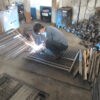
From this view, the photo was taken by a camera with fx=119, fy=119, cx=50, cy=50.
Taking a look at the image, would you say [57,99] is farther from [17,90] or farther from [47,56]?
[47,56]

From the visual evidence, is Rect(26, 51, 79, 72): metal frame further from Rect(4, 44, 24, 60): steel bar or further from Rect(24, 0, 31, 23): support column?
Rect(24, 0, 31, 23): support column

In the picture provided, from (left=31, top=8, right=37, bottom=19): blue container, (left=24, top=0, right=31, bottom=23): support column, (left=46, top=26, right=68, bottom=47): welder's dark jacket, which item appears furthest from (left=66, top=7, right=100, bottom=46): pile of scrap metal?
(left=31, top=8, right=37, bottom=19): blue container

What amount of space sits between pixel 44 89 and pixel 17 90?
25.6 inches

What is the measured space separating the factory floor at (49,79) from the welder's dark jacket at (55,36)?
2.87 ft

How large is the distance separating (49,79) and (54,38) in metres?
1.28

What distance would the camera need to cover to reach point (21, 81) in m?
3.18

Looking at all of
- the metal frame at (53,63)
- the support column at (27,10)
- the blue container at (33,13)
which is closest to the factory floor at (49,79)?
the metal frame at (53,63)

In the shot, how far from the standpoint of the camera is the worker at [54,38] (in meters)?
3.60

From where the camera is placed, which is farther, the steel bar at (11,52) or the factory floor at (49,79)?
the steel bar at (11,52)

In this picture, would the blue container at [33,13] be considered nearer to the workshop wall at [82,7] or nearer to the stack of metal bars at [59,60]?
the workshop wall at [82,7]

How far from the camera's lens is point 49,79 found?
329 cm

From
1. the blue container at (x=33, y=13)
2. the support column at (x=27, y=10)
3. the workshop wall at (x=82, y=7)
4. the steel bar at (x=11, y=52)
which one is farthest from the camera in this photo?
the blue container at (x=33, y=13)

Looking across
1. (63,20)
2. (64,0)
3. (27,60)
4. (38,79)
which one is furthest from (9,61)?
(64,0)

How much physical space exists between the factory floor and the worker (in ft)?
2.22
